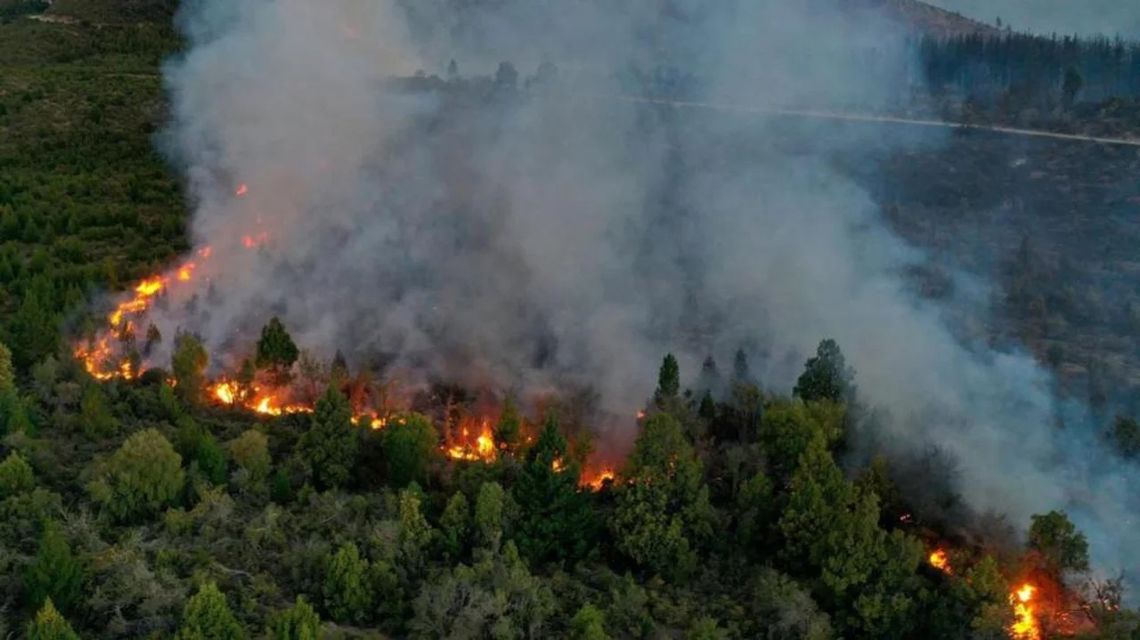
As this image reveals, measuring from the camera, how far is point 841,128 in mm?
59562

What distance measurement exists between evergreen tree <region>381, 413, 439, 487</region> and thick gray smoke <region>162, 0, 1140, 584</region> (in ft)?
21.3

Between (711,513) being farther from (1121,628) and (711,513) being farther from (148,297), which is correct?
(148,297)

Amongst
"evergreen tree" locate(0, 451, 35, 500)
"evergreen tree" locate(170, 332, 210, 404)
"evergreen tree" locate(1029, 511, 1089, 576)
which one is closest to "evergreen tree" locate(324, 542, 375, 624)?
"evergreen tree" locate(0, 451, 35, 500)

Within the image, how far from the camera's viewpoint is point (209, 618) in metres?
19.3


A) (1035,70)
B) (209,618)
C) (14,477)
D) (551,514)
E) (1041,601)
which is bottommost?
(209,618)

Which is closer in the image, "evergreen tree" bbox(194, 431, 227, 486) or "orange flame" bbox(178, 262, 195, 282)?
"evergreen tree" bbox(194, 431, 227, 486)

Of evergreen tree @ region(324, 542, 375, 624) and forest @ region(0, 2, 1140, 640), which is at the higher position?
forest @ region(0, 2, 1140, 640)

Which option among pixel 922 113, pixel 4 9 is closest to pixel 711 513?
pixel 922 113

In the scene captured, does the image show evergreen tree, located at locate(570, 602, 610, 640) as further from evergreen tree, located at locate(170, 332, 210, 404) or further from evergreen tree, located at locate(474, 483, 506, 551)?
evergreen tree, located at locate(170, 332, 210, 404)

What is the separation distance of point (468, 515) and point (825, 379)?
11.8m

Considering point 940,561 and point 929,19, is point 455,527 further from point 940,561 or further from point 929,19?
point 929,19

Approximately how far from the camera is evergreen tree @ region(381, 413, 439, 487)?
27.3m

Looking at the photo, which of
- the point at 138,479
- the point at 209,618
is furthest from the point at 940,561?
the point at 138,479

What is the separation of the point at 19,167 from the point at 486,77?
2377cm
